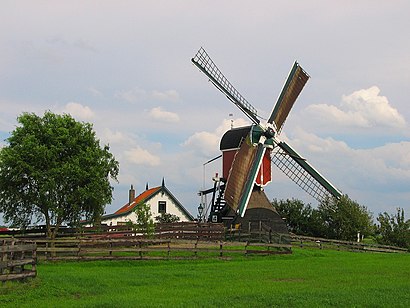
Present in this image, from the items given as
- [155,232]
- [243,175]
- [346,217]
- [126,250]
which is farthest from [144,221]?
[346,217]

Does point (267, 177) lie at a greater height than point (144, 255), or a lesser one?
greater

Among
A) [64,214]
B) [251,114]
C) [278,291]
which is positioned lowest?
[278,291]

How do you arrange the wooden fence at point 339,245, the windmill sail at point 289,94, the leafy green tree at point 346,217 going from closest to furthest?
the wooden fence at point 339,245 < the windmill sail at point 289,94 < the leafy green tree at point 346,217

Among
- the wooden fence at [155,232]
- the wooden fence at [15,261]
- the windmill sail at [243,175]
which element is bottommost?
the wooden fence at [15,261]

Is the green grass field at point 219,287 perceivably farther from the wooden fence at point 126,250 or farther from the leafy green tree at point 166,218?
the leafy green tree at point 166,218

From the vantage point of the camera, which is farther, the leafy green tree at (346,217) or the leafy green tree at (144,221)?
the leafy green tree at (346,217)

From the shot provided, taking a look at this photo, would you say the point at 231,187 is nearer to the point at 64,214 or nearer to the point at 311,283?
the point at 64,214

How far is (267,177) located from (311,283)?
27280 millimetres

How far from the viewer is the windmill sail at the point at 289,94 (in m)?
48.8

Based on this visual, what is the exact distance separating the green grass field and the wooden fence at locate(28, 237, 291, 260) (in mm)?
1106

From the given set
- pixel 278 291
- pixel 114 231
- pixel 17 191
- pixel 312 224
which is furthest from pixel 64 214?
pixel 312 224

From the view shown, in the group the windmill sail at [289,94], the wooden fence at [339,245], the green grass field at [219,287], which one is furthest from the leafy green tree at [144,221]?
the windmill sail at [289,94]

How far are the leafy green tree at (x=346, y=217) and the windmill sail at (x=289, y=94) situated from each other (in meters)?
9.74

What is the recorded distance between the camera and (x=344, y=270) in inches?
987
